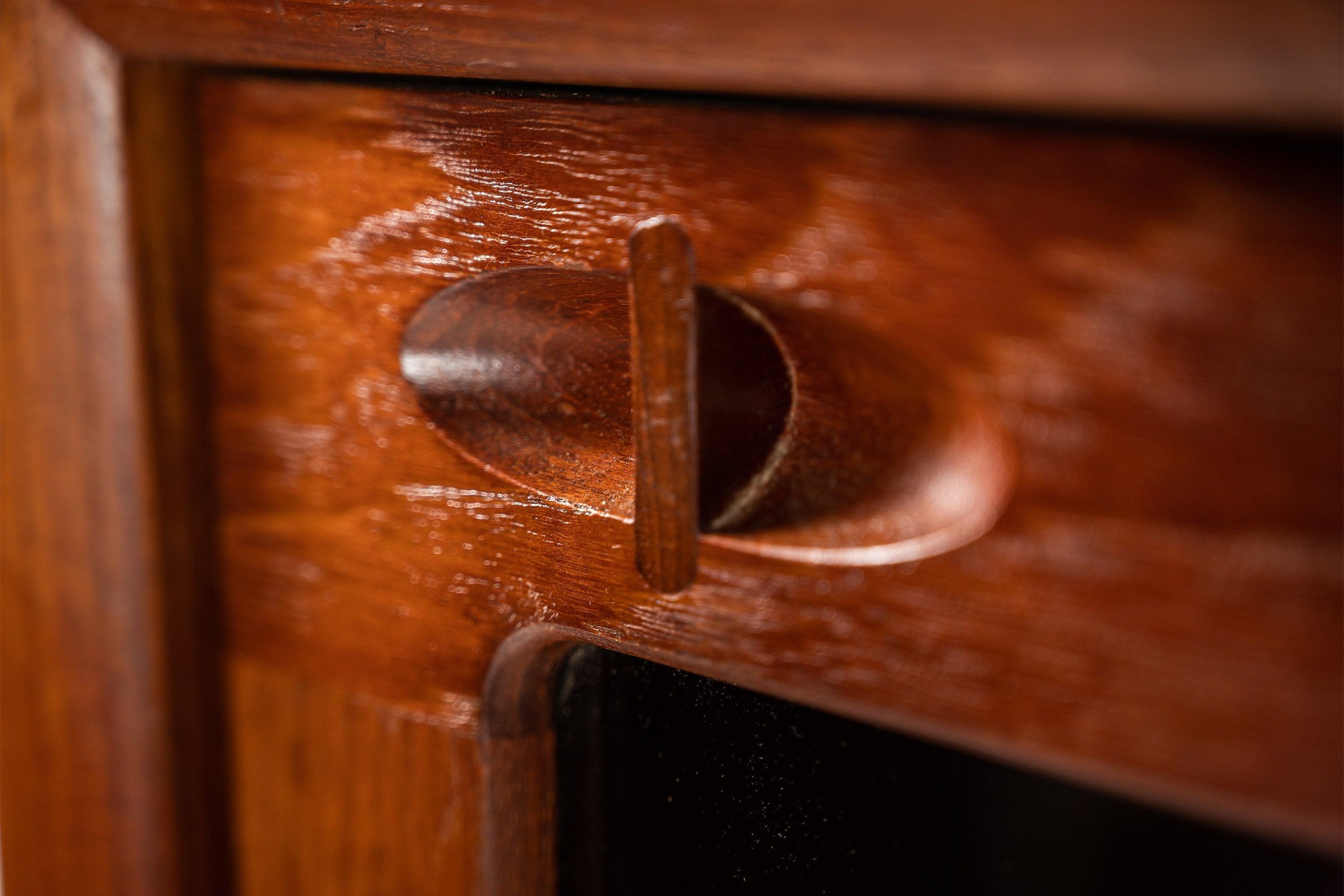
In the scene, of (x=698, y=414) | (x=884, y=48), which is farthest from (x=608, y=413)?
(x=884, y=48)

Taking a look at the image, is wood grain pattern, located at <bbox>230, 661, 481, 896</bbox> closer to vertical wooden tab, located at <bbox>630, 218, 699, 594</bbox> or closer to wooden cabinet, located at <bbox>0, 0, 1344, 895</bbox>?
wooden cabinet, located at <bbox>0, 0, 1344, 895</bbox>

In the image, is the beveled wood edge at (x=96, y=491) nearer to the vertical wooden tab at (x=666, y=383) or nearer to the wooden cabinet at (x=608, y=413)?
the wooden cabinet at (x=608, y=413)

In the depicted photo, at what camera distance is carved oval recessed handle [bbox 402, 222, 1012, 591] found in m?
0.28

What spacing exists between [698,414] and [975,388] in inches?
3.4

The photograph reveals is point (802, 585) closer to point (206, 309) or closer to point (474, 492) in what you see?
point (474, 492)

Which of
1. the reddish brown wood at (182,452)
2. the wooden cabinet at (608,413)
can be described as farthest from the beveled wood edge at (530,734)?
the reddish brown wood at (182,452)

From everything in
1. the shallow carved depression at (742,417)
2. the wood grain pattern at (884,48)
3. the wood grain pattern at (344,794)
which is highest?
the wood grain pattern at (884,48)

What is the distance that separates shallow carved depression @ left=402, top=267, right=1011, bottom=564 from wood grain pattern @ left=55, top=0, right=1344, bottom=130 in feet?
0.19

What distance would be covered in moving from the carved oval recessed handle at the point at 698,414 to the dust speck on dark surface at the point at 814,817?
7 cm

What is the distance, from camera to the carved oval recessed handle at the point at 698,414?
278 millimetres

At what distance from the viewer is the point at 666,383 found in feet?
0.98

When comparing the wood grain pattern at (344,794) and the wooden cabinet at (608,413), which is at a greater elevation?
the wooden cabinet at (608,413)

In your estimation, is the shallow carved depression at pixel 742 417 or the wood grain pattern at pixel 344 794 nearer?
the shallow carved depression at pixel 742 417

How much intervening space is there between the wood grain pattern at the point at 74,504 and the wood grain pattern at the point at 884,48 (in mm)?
92
